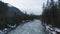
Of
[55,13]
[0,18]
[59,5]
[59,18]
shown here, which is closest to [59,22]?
[59,18]

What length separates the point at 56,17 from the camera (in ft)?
124

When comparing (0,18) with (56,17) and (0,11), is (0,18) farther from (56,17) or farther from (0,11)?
(56,17)

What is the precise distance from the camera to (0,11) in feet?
142

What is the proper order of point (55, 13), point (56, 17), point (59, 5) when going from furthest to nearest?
point (59, 5), point (55, 13), point (56, 17)

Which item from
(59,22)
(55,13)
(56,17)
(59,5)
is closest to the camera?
(59,22)

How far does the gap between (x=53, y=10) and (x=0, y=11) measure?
1433 centimetres

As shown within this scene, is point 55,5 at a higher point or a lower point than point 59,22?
higher

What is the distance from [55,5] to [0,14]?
15.4 meters

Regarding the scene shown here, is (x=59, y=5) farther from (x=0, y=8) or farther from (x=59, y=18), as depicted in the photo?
(x=0, y=8)

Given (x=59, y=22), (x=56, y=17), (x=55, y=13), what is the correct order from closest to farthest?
(x=59, y=22) < (x=56, y=17) < (x=55, y=13)

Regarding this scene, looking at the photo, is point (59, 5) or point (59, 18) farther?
point (59, 5)

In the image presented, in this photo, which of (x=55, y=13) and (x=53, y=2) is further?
(x=53, y=2)

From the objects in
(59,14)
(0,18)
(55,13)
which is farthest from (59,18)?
(0,18)

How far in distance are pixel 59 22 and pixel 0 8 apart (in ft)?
55.6
